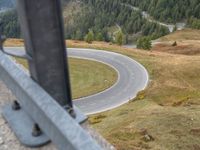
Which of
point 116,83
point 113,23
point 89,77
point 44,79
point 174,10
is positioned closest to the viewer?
point 44,79

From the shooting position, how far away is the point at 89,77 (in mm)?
59156

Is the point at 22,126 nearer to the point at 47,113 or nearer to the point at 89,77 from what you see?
the point at 47,113

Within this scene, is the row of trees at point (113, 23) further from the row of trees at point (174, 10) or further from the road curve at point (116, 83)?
the road curve at point (116, 83)

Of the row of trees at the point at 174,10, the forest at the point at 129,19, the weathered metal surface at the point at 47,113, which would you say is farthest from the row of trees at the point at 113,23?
the weathered metal surface at the point at 47,113

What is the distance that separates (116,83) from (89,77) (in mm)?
4554

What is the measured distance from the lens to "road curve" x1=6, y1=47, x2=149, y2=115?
1989 inches

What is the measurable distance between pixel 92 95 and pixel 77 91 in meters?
2.54

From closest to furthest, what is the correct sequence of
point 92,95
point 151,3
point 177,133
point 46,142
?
point 46,142 < point 177,133 < point 92,95 < point 151,3

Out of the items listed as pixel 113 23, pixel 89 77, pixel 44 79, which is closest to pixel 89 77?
pixel 89 77

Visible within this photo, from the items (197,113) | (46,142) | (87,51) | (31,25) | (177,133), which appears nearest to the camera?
(31,25)

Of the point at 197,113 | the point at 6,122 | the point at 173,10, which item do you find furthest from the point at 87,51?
the point at 173,10

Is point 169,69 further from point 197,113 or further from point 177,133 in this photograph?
point 177,133

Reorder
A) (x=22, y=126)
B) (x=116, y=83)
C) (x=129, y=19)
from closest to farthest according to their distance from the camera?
(x=22, y=126), (x=116, y=83), (x=129, y=19)

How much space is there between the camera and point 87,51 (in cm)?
7019
